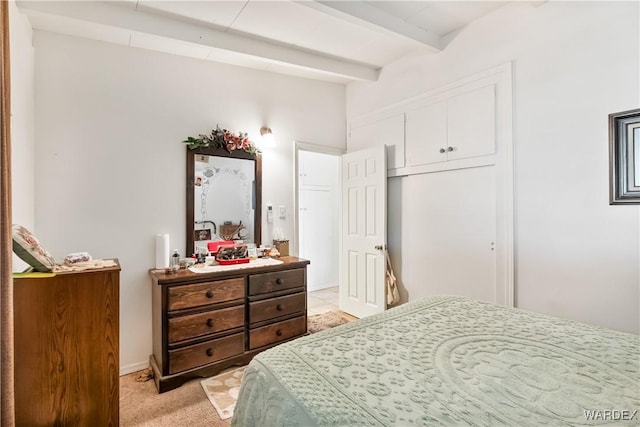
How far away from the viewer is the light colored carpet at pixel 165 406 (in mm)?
1945

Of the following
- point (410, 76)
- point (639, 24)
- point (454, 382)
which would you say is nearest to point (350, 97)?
point (410, 76)

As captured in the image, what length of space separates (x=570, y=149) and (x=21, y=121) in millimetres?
3514

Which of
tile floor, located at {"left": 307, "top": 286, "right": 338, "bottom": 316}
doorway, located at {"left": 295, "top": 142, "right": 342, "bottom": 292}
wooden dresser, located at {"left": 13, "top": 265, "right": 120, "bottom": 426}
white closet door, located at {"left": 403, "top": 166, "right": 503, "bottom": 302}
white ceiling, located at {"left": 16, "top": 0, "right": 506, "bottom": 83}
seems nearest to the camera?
wooden dresser, located at {"left": 13, "top": 265, "right": 120, "bottom": 426}

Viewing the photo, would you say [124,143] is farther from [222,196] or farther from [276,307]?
[276,307]

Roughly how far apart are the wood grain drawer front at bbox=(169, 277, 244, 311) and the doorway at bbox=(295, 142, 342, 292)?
229 cm

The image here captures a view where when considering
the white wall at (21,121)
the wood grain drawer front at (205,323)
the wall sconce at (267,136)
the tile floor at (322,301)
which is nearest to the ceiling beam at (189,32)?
the white wall at (21,121)

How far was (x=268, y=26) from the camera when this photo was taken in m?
2.57

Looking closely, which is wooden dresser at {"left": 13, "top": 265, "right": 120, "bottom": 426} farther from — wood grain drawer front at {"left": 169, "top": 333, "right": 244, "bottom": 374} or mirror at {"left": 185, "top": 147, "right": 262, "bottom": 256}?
mirror at {"left": 185, "top": 147, "right": 262, "bottom": 256}

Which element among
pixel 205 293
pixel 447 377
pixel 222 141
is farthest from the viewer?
pixel 222 141

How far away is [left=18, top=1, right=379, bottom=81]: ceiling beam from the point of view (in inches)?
84.5

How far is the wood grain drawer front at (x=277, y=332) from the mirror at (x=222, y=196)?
842 mm

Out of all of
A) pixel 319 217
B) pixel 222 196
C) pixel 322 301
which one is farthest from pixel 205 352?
pixel 319 217

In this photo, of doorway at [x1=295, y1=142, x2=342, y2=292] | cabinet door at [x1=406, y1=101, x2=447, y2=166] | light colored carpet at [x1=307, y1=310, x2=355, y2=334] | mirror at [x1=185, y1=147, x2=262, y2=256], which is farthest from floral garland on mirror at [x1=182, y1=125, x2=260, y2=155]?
light colored carpet at [x1=307, y1=310, x2=355, y2=334]

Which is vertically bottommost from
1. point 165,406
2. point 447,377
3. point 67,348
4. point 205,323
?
point 165,406
